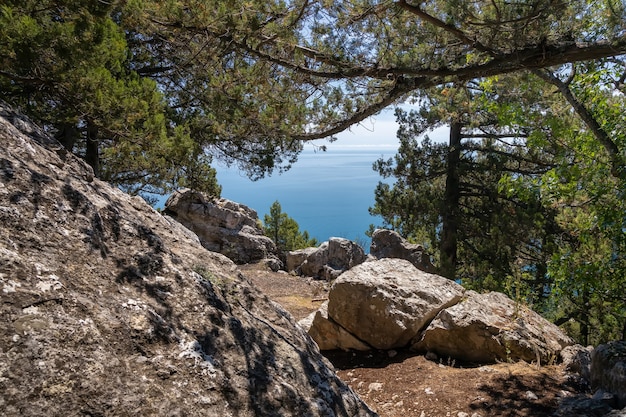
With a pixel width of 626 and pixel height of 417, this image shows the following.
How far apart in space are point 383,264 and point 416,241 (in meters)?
10.6

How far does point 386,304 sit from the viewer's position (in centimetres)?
554

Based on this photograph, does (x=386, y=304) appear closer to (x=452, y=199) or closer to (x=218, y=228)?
(x=452, y=199)

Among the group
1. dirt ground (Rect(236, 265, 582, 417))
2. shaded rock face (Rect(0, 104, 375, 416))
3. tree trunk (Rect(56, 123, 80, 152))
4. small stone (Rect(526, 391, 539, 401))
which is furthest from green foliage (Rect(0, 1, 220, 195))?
small stone (Rect(526, 391, 539, 401))

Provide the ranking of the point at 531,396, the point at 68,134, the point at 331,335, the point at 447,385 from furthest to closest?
the point at 68,134
the point at 331,335
the point at 447,385
the point at 531,396

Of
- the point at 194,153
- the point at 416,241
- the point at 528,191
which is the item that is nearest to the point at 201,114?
the point at 194,153

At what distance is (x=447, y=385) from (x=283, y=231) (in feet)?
64.3

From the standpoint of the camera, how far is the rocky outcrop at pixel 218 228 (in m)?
16.0

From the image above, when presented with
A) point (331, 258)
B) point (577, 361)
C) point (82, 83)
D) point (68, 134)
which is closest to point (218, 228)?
point (331, 258)

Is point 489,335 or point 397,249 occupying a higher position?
point 397,249

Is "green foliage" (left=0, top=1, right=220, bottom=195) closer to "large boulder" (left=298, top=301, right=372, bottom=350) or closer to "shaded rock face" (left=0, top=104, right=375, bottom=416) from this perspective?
"shaded rock face" (left=0, top=104, right=375, bottom=416)

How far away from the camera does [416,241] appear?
16375 millimetres

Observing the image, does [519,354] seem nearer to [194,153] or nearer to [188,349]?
[188,349]

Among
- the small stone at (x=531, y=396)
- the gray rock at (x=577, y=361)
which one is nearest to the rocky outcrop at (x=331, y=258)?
the gray rock at (x=577, y=361)

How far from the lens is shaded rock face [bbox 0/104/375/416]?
155 centimetres
